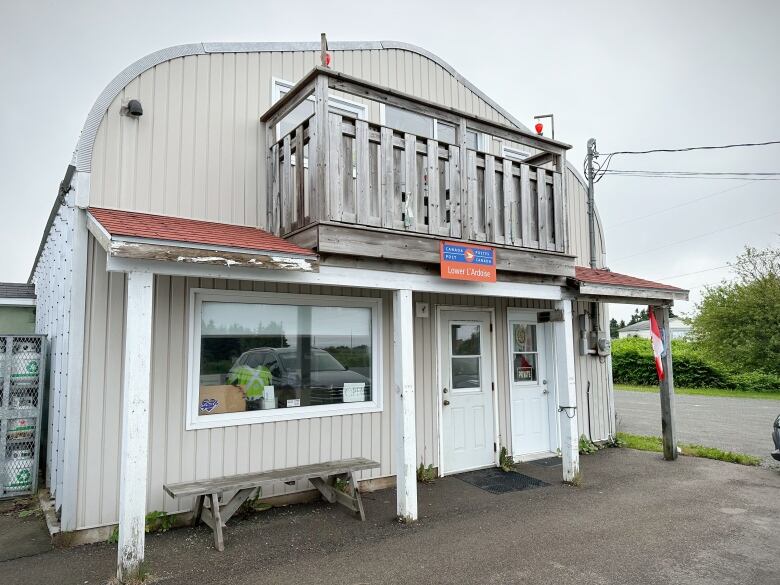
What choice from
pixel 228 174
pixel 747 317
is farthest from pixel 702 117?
pixel 228 174

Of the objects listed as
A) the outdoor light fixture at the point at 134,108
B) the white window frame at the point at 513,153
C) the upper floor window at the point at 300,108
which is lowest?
the outdoor light fixture at the point at 134,108

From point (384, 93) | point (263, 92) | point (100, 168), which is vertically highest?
point (263, 92)

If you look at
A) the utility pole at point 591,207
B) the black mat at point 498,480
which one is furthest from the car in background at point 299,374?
the utility pole at point 591,207

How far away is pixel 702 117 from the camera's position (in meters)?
15.5

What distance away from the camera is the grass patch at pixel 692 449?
764 centimetres

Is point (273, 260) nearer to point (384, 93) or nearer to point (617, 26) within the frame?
point (384, 93)

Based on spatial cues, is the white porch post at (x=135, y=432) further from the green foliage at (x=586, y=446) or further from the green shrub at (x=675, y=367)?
the green shrub at (x=675, y=367)

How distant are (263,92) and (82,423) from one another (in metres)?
4.04

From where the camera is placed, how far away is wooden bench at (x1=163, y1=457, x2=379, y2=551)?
435 cm

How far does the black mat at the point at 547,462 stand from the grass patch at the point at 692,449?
185 centimetres

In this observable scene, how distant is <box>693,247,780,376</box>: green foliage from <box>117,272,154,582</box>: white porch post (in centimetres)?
2313

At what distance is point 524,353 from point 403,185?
13.1ft

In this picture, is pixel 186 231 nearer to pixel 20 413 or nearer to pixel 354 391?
pixel 354 391

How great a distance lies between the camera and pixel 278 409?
5547 millimetres
